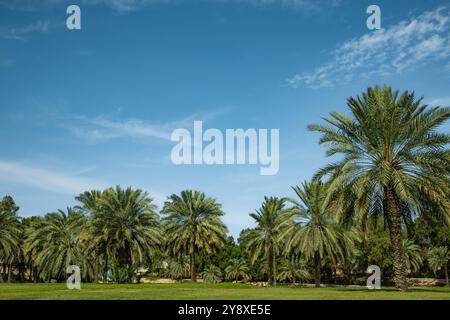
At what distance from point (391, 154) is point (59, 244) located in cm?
4762

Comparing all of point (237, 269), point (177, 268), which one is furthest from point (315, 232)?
point (177, 268)

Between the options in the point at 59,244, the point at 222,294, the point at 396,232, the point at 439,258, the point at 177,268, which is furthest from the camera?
the point at 177,268

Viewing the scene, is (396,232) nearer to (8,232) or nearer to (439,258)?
(8,232)

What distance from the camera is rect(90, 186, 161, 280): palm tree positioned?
4716 centimetres

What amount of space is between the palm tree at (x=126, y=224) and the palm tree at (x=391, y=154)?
26772 mm

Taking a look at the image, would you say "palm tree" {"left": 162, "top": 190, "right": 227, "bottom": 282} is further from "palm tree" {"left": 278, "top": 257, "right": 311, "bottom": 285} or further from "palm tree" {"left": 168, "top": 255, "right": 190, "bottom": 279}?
"palm tree" {"left": 168, "top": 255, "right": 190, "bottom": 279}

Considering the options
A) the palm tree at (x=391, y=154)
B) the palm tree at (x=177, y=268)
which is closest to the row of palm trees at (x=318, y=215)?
the palm tree at (x=391, y=154)

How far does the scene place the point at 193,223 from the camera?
52.8 meters

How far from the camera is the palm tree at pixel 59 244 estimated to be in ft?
192

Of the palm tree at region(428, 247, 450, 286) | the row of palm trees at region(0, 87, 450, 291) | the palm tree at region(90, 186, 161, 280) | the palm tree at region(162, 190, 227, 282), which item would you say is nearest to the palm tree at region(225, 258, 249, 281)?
the row of palm trees at region(0, 87, 450, 291)

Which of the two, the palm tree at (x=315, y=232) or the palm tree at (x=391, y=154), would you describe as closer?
the palm tree at (x=391, y=154)

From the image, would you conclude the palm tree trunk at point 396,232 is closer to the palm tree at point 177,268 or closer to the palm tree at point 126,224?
the palm tree at point 126,224
